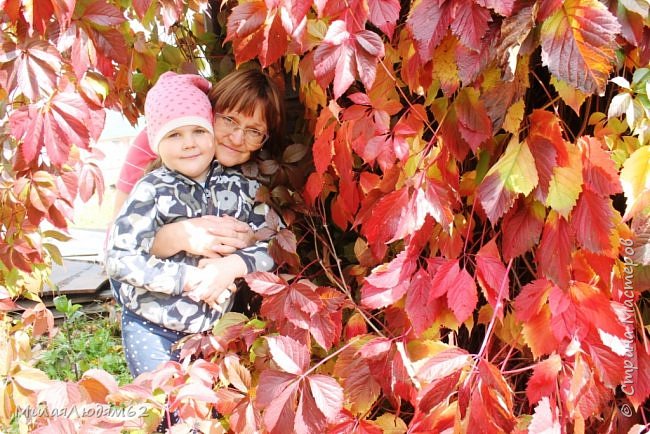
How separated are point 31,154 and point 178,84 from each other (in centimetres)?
61

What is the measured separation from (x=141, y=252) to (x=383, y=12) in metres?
0.93

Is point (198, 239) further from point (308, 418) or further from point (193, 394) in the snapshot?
point (308, 418)

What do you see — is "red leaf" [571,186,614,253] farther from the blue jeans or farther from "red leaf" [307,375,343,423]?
the blue jeans

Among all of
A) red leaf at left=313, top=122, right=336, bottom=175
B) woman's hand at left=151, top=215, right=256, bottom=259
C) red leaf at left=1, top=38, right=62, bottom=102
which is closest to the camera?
red leaf at left=1, top=38, right=62, bottom=102

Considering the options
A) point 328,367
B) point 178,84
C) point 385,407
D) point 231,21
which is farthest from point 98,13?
point 385,407

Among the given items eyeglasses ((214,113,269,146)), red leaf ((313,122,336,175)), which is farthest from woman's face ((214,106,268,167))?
red leaf ((313,122,336,175))

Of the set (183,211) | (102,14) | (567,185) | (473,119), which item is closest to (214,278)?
(183,211)

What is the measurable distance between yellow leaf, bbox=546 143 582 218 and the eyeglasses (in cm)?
96

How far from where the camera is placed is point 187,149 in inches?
62.9

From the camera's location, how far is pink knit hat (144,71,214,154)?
5.16ft

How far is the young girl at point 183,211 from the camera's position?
5.01 feet

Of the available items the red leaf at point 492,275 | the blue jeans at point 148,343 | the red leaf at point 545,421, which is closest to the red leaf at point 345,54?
the red leaf at point 492,275

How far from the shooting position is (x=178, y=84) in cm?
165

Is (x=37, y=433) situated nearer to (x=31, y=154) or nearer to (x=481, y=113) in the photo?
(x=31, y=154)
